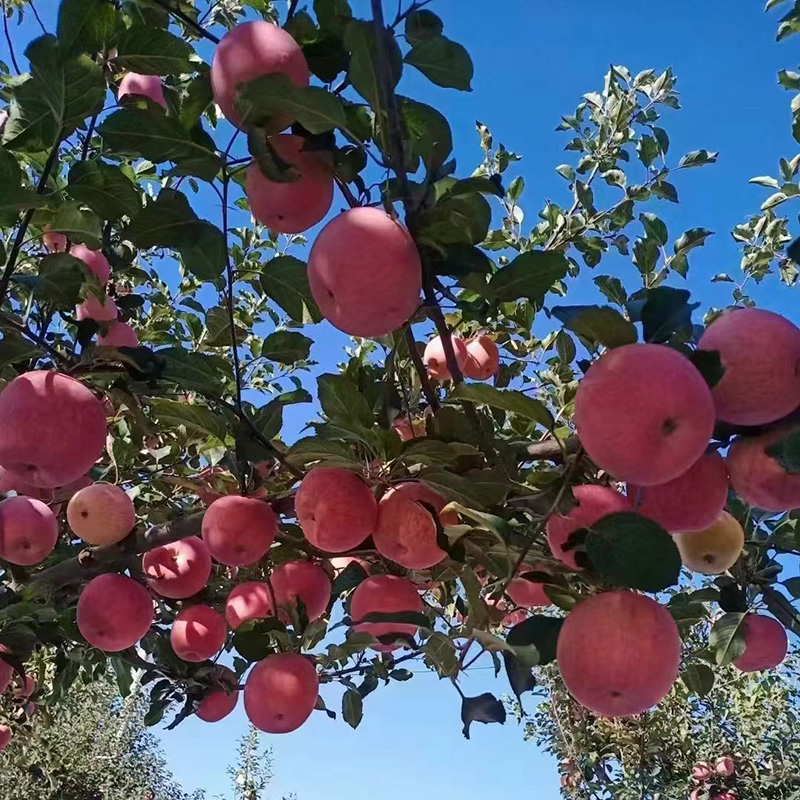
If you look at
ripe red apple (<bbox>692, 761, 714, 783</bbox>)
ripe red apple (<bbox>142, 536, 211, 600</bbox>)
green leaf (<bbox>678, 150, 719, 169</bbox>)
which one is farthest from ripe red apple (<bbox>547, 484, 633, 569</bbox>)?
ripe red apple (<bbox>692, 761, 714, 783</bbox>)

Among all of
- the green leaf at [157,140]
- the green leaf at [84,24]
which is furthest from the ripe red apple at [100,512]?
the green leaf at [84,24]

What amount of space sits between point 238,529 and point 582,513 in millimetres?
938

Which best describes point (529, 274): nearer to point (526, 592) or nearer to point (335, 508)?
point (335, 508)

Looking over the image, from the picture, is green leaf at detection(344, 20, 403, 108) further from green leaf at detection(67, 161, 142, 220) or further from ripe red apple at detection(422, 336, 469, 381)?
ripe red apple at detection(422, 336, 469, 381)

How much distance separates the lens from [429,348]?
2.69 m

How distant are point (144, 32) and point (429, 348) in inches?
54.4

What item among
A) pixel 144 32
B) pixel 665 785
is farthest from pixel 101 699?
pixel 144 32

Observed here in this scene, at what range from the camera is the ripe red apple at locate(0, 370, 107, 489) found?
1571mm

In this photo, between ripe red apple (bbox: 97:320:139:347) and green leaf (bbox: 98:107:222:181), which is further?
ripe red apple (bbox: 97:320:139:347)

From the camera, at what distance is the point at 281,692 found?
76.7 inches

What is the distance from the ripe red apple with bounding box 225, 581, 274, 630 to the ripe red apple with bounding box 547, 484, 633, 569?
1.01 m

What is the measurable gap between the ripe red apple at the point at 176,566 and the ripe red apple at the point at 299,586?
1.19 feet

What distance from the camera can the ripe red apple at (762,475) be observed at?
4.16 feet

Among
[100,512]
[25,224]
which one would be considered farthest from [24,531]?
[25,224]
